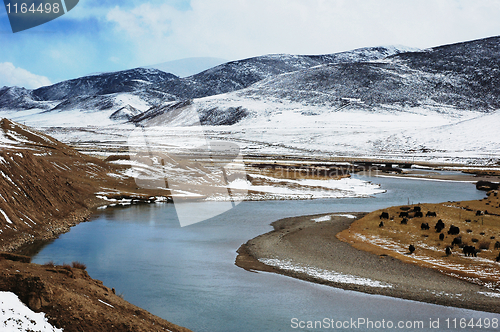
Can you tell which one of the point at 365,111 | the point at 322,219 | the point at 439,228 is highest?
the point at 365,111

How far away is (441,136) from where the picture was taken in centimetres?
10019

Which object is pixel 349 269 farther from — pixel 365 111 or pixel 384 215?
pixel 365 111

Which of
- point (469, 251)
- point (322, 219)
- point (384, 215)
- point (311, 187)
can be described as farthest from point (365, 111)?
point (469, 251)

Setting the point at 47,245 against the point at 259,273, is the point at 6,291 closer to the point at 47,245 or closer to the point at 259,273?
the point at 259,273

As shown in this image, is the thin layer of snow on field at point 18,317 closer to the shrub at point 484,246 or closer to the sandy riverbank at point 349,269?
the sandy riverbank at point 349,269

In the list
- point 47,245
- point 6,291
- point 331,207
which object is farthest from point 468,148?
point 6,291

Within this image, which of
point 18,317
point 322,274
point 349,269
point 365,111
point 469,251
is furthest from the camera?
point 365,111

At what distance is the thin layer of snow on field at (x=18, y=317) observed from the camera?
23.7 ft

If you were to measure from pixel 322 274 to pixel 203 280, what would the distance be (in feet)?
14.4

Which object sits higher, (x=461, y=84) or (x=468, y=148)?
(x=461, y=84)

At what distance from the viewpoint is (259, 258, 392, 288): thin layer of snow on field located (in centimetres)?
1468

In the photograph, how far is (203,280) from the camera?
594 inches

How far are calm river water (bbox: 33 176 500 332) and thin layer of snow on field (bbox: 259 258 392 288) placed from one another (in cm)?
82

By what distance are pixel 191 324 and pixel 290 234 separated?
37.1 ft
